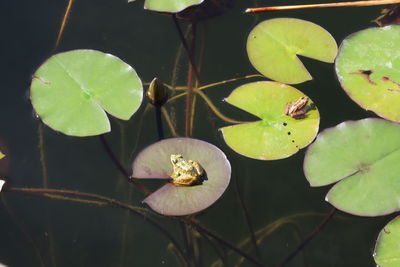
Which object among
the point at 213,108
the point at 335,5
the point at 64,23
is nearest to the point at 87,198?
the point at 213,108

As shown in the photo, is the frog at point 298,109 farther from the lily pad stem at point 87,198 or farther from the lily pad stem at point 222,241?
the lily pad stem at point 87,198

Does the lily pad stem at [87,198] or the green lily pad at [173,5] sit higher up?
the green lily pad at [173,5]

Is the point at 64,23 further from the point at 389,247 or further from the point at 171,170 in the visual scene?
the point at 389,247

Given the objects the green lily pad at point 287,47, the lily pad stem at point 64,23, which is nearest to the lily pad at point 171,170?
the green lily pad at point 287,47

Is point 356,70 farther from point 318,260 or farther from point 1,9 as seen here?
point 1,9

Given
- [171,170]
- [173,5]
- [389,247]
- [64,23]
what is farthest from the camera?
[64,23]

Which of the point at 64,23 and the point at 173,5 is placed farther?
the point at 64,23
